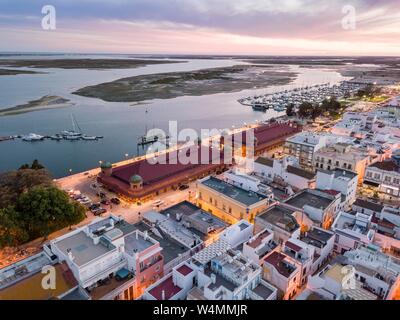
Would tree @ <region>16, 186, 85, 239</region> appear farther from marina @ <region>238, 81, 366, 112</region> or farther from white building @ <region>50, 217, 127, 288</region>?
marina @ <region>238, 81, 366, 112</region>

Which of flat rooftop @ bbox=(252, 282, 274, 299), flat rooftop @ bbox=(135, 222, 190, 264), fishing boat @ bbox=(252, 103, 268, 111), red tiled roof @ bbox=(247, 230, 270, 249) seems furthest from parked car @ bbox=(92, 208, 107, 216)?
fishing boat @ bbox=(252, 103, 268, 111)

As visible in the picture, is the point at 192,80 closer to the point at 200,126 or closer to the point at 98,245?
the point at 200,126

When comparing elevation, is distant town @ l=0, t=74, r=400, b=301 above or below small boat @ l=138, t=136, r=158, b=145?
below

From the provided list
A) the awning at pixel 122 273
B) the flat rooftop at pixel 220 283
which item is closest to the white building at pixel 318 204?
the flat rooftop at pixel 220 283

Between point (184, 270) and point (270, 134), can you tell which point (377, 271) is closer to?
point (184, 270)

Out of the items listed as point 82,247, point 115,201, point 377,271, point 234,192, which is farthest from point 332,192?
point 82,247
